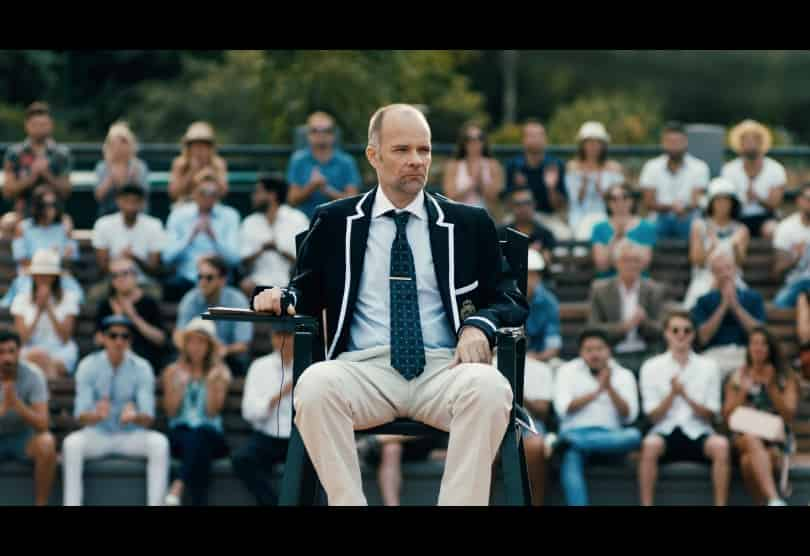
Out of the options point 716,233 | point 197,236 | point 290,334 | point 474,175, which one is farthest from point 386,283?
point 474,175

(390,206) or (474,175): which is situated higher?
(474,175)


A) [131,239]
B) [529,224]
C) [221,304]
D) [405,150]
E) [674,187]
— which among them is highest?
[674,187]

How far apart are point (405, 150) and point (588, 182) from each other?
7063 mm

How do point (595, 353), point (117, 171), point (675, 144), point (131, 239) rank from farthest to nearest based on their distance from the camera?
point (675, 144) < point (117, 171) < point (131, 239) < point (595, 353)

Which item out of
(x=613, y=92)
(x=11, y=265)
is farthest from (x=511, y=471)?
(x=613, y=92)

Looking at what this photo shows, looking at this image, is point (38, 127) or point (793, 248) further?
point (38, 127)

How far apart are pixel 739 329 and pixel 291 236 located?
3.05 m

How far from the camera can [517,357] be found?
6.31 metres

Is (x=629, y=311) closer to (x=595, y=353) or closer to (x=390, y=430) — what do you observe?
(x=595, y=353)

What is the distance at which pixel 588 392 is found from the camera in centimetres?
1080

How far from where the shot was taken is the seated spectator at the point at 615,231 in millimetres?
12195

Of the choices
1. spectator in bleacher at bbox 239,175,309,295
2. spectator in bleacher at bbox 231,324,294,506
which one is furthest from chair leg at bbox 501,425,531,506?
spectator in bleacher at bbox 239,175,309,295

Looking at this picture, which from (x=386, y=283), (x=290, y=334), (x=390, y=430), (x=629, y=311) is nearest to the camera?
(x=390, y=430)
